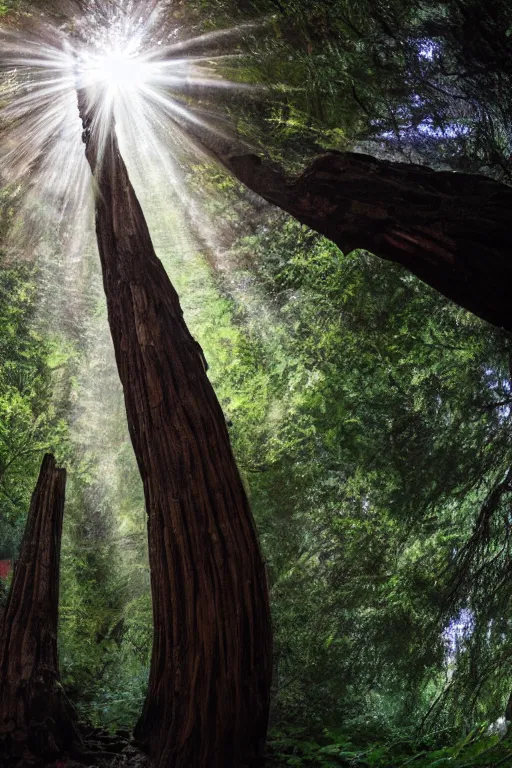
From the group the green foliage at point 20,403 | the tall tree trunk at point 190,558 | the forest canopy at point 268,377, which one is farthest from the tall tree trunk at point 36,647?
the green foliage at point 20,403

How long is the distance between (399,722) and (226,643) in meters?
1.53

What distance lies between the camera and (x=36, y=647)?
2.85 meters

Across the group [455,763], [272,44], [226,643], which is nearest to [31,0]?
[272,44]

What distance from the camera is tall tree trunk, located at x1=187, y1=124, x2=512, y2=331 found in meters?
1.82

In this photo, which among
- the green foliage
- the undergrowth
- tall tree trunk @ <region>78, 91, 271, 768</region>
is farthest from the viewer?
the green foliage

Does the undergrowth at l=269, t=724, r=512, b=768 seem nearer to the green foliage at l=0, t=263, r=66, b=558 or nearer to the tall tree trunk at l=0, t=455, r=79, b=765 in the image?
the tall tree trunk at l=0, t=455, r=79, b=765

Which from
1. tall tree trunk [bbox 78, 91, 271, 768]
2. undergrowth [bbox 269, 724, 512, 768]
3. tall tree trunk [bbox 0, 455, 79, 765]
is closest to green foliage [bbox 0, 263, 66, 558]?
tall tree trunk [bbox 0, 455, 79, 765]

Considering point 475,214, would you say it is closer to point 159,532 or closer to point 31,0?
point 159,532

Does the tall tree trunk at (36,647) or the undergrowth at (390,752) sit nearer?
the undergrowth at (390,752)

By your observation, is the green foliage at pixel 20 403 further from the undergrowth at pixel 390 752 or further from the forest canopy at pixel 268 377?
the undergrowth at pixel 390 752

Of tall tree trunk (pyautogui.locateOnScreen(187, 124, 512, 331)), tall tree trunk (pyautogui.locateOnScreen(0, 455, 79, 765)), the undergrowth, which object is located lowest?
the undergrowth

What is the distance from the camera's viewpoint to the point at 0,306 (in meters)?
5.32

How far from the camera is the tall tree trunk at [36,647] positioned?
2631 millimetres

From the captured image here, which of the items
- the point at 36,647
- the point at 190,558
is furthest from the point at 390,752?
the point at 36,647
